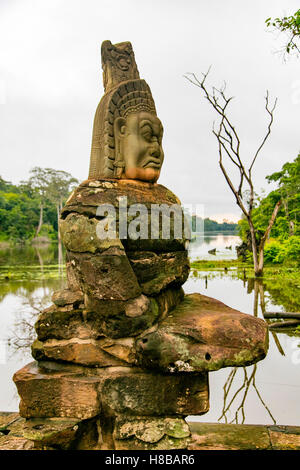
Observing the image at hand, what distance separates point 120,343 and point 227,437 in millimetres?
1575

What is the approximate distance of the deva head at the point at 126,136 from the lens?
2.87 meters

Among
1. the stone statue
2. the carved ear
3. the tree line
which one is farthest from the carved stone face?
the tree line

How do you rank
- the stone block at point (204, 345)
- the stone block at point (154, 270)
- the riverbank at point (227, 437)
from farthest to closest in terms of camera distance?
the riverbank at point (227, 437)
the stone block at point (154, 270)
the stone block at point (204, 345)

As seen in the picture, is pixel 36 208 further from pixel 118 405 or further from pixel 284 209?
pixel 118 405

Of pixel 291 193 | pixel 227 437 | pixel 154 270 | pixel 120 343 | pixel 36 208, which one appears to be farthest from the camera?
pixel 36 208

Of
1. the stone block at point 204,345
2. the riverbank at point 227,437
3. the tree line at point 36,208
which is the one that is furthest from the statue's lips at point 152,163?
the tree line at point 36,208

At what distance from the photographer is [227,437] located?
3.14 metres

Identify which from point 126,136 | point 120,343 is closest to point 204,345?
point 120,343

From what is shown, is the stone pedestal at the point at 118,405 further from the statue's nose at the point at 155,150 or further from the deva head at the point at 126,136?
the statue's nose at the point at 155,150

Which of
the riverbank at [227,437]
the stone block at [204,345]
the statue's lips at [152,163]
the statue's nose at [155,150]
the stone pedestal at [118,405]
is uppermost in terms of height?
the statue's nose at [155,150]

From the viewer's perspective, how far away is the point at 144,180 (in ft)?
9.67

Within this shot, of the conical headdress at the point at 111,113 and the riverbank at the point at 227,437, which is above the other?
the conical headdress at the point at 111,113

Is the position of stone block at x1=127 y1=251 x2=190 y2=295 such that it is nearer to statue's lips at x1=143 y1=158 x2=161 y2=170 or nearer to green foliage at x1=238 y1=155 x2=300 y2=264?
statue's lips at x1=143 y1=158 x2=161 y2=170

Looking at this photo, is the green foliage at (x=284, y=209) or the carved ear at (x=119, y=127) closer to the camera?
the carved ear at (x=119, y=127)
